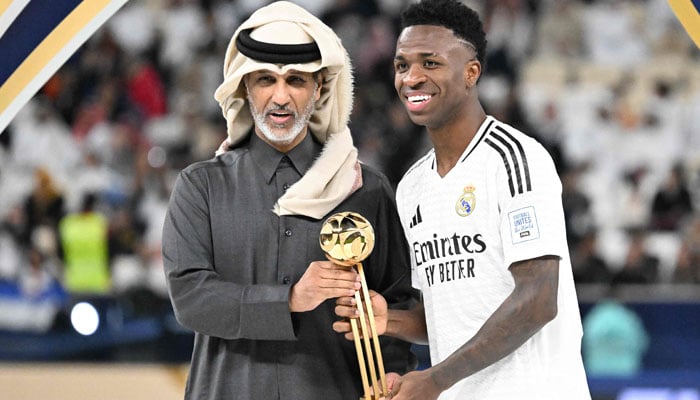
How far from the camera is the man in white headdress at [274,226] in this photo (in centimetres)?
365

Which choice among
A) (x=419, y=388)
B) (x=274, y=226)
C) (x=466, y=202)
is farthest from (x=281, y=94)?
(x=419, y=388)

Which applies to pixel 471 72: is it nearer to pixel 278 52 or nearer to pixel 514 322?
pixel 278 52

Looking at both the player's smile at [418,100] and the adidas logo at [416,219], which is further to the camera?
the adidas logo at [416,219]

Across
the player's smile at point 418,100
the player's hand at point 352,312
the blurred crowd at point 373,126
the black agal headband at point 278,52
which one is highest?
the blurred crowd at point 373,126

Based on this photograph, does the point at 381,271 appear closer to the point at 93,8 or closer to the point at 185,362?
the point at 93,8

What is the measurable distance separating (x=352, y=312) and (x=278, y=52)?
0.84 meters

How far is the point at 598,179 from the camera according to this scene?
10602 mm

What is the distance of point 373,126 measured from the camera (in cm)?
1066

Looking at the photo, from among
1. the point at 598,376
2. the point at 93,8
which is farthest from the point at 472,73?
the point at 598,376

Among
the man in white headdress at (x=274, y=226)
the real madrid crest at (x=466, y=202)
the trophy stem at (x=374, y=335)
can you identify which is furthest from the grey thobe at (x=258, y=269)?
the real madrid crest at (x=466, y=202)

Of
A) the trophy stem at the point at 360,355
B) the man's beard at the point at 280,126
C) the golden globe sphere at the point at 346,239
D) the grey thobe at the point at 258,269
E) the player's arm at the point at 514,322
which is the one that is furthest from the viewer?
the man's beard at the point at 280,126

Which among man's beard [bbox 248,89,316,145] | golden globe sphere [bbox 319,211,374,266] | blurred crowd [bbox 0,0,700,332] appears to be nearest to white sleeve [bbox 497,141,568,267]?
golden globe sphere [bbox 319,211,374,266]

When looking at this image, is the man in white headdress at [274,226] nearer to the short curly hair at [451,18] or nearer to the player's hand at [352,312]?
the player's hand at [352,312]

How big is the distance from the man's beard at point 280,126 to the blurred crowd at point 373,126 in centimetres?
542
